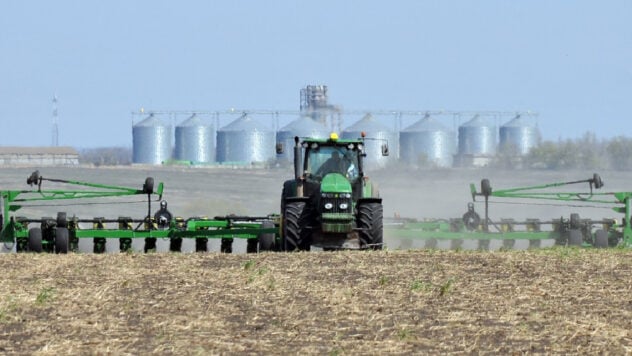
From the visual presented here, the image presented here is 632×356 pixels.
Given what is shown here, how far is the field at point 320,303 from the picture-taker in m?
12.2

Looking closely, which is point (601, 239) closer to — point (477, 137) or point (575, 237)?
point (575, 237)

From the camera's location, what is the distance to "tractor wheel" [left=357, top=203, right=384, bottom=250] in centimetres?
2367

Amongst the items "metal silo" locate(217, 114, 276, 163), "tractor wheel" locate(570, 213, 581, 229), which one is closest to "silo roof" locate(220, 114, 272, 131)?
"metal silo" locate(217, 114, 276, 163)

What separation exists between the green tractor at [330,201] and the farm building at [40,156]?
11278cm

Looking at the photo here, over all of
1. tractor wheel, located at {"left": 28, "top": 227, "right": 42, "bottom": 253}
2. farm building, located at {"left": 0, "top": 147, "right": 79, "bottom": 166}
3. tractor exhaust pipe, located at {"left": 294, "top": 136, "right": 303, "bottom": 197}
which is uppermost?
farm building, located at {"left": 0, "top": 147, "right": 79, "bottom": 166}

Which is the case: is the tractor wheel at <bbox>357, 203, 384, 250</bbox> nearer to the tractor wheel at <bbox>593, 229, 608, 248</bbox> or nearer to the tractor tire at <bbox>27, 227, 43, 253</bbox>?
the tractor tire at <bbox>27, 227, 43, 253</bbox>

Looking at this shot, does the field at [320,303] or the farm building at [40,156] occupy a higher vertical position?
the farm building at [40,156]

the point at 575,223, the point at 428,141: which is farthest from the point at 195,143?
the point at 575,223

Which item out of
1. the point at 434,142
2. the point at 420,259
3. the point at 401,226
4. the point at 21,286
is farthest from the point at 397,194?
the point at 434,142

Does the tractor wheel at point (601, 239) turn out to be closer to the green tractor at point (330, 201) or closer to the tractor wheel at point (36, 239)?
the green tractor at point (330, 201)

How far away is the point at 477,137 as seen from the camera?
124062mm

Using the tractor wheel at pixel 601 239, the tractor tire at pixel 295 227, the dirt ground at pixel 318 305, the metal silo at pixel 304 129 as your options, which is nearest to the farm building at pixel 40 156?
the metal silo at pixel 304 129

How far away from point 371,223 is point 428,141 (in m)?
95.6

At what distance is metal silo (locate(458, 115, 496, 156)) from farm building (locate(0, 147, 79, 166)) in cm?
4042
